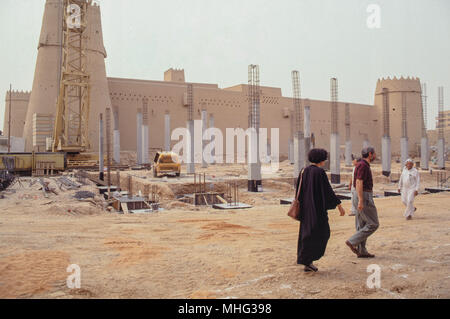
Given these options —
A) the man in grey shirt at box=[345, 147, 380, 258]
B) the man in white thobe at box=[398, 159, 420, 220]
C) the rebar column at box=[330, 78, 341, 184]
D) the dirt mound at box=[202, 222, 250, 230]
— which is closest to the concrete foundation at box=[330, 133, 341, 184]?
the rebar column at box=[330, 78, 341, 184]

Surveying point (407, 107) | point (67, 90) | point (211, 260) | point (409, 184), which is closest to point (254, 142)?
point (409, 184)

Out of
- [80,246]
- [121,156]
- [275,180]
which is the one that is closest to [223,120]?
[121,156]

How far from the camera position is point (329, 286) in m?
3.28

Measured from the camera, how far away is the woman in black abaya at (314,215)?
3605 millimetres

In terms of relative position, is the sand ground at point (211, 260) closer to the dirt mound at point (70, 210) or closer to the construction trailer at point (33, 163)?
the dirt mound at point (70, 210)

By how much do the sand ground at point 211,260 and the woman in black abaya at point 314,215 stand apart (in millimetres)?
222

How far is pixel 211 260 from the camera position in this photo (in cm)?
435

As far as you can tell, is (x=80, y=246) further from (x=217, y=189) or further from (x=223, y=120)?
(x=223, y=120)

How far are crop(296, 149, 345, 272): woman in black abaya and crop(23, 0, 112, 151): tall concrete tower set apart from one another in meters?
27.5

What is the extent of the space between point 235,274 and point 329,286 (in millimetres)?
960

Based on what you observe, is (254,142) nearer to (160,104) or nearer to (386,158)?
(386,158)

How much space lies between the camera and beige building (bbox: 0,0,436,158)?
28.2m

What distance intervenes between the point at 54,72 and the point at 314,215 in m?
29.4

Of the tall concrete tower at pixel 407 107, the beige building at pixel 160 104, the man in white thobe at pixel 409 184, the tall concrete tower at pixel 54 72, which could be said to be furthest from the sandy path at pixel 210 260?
the tall concrete tower at pixel 407 107
